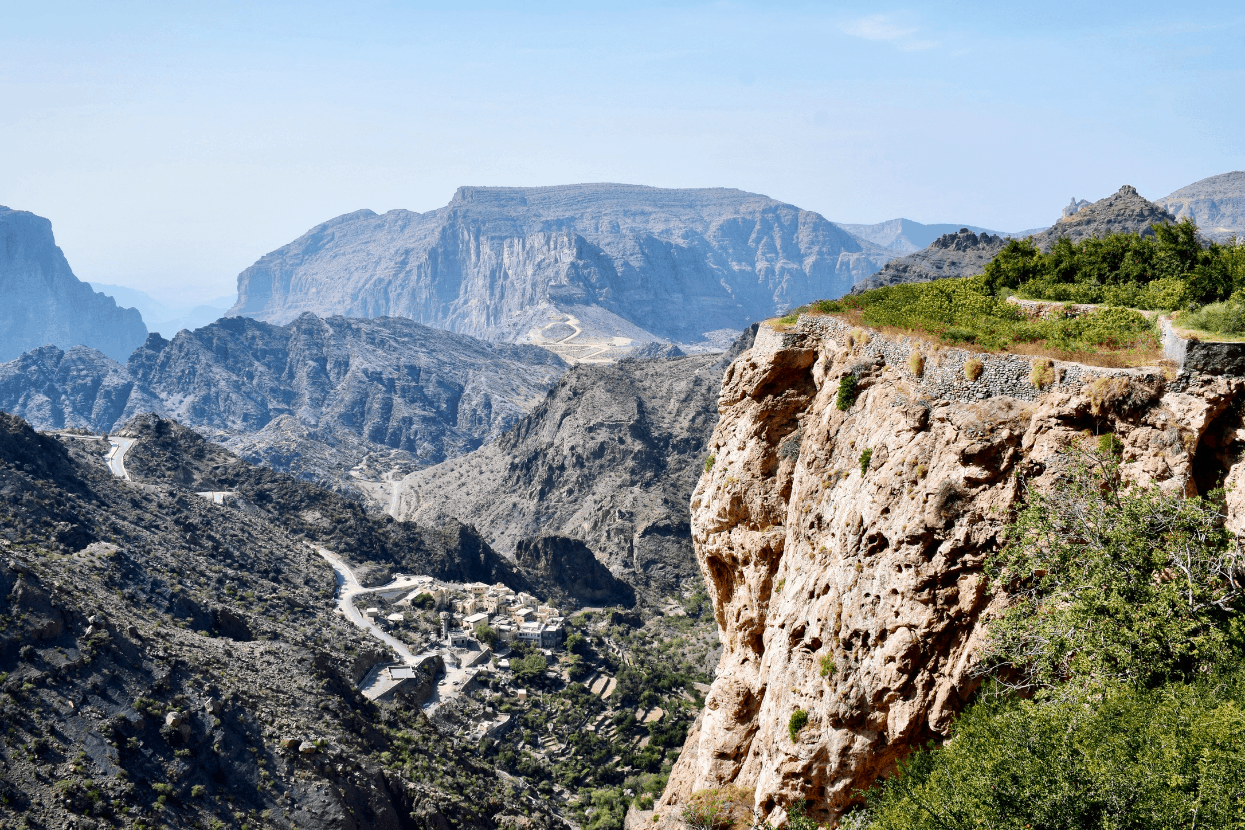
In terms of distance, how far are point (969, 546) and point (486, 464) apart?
125 m

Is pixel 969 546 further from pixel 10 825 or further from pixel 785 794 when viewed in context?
pixel 10 825

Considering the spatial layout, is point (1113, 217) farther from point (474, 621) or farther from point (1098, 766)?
point (1098, 766)

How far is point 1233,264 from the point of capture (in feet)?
62.8

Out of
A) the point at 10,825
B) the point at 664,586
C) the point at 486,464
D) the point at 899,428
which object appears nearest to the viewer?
the point at 899,428

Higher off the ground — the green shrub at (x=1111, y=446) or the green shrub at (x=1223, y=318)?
the green shrub at (x=1223, y=318)

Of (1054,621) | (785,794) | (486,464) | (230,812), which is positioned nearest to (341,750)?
(230,812)

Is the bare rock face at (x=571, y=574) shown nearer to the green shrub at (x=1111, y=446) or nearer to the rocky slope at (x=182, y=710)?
the rocky slope at (x=182, y=710)

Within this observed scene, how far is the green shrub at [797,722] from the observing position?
1894cm

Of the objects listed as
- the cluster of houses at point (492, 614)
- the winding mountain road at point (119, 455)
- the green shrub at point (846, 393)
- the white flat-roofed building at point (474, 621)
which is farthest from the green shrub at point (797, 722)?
the winding mountain road at point (119, 455)

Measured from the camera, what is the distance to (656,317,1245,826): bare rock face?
1534cm

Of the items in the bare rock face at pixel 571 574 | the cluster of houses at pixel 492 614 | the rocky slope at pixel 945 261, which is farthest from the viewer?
the rocky slope at pixel 945 261

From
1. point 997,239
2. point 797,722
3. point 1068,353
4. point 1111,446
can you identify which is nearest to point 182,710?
point 797,722

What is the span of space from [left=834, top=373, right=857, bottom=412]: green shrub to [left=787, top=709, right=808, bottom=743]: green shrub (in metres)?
7.52

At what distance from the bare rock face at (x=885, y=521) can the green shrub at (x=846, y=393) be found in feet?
0.65
